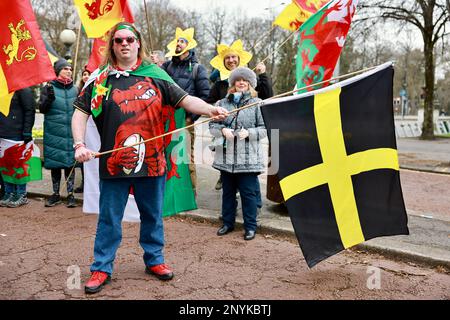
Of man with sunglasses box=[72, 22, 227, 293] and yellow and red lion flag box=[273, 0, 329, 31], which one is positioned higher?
yellow and red lion flag box=[273, 0, 329, 31]

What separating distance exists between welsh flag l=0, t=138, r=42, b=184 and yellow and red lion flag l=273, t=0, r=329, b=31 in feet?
13.0

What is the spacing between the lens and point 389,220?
12.0 feet

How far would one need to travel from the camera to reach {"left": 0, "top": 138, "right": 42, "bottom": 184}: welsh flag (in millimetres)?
6297

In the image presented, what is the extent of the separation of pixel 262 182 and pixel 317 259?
4.50 m

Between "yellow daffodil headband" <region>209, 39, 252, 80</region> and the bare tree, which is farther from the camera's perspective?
the bare tree

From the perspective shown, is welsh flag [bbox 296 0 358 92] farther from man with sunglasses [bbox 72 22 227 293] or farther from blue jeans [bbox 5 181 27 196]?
blue jeans [bbox 5 181 27 196]

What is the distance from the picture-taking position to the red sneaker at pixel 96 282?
3.30m

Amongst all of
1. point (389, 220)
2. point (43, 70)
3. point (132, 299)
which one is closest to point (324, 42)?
point (389, 220)

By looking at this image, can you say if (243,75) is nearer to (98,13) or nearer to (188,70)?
(188,70)

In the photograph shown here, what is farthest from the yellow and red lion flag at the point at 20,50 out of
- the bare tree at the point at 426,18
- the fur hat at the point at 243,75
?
the bare tree at the point at 426,18

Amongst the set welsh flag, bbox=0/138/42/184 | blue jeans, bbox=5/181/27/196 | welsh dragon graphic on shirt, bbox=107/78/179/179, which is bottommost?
blue jeans, bbox=5/181/27/196

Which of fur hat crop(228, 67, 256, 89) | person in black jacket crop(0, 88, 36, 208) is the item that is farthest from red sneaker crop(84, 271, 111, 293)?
person in black jacket crop(0, 88, 36, 208)
